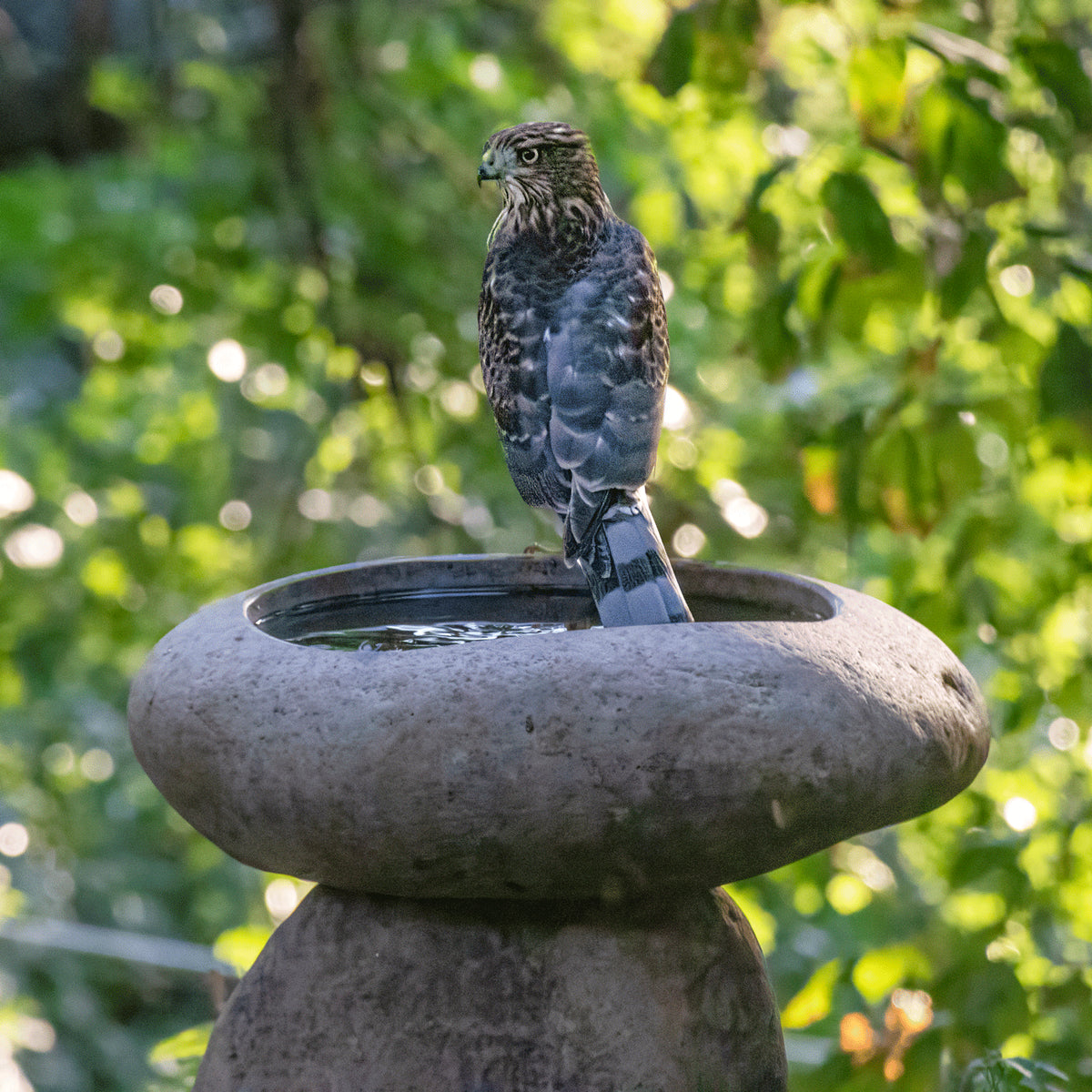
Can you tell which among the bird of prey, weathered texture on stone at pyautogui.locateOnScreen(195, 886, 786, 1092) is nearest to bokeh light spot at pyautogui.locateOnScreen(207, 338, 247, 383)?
the bird of prey

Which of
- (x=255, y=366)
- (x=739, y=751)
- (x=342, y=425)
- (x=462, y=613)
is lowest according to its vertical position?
(x=342, y=425)

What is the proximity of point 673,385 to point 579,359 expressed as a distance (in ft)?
5.57

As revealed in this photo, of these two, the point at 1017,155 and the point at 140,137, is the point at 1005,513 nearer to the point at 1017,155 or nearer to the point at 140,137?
the point at 1017,155

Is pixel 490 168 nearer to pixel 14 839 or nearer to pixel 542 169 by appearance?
pixel 542 169

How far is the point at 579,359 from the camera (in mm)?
1698

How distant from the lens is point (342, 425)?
12.6 ft

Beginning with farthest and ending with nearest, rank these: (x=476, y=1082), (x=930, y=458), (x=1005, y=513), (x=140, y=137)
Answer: (x=140, y=137), (x=1005, y=513), (x=930, y=458), (x=476, y=1082)

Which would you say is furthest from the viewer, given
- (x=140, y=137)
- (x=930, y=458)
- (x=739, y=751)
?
(x=140, y=137)

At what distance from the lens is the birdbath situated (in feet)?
4.08

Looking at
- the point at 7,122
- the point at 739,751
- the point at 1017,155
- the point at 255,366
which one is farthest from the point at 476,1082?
the point at 7,122

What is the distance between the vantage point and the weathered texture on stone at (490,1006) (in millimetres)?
1419

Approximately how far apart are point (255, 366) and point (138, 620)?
2.90 feet

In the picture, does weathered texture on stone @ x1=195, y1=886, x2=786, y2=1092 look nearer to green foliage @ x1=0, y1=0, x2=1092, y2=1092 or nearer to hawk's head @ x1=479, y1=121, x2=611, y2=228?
green foliage @ x1=0, y1=0, x2=1092, y2=1092

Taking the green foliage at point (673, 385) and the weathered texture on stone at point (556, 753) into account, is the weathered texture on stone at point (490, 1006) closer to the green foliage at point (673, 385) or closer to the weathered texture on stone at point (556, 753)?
the weathered texture on stone at point (556, 753)
